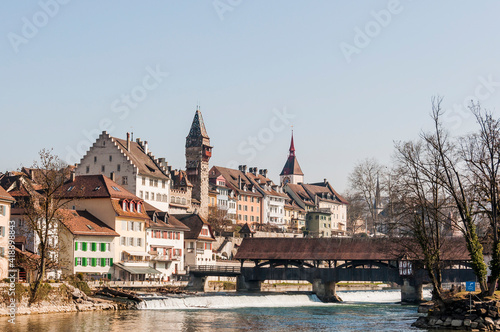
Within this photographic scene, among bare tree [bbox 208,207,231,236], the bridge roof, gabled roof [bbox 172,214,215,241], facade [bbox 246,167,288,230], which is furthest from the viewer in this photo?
facade [bbox 246,167,288,230]

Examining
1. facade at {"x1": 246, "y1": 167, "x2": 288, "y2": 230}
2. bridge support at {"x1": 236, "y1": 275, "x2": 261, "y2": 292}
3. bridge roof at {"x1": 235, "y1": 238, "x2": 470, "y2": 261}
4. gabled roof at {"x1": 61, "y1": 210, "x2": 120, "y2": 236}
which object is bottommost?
bridge support at {"x1": 236, "y1": 275, "x2": 261, "y2": 292}

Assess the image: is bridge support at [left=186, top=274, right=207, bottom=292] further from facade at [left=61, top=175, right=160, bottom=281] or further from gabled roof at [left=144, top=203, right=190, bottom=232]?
gabled roof at [left=144, top=203, right=190, bottom=232]

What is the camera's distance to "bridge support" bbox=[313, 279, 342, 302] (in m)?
50.7

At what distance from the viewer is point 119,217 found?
48.9 m

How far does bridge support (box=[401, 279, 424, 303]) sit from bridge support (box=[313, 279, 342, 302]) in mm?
4279

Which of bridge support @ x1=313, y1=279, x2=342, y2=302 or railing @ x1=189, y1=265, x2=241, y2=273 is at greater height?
railing @ x1=189, y1=265, x2=241, y2=273

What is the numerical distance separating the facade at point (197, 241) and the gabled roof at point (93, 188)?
900 cm

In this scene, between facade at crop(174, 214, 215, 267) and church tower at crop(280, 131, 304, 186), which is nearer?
facade at crop(174, 214, 215, 267)

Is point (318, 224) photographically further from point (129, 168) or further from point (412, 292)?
point (412, 292)

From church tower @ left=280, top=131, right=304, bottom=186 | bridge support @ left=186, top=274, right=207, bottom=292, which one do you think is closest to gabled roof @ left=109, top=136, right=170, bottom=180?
bridge support @ left=186, top=274, right=207, bottom=292

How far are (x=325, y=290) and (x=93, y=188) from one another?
55.6ft

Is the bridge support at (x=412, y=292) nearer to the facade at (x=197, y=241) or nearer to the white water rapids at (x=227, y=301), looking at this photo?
the white water rapids at (x=227, y=301)

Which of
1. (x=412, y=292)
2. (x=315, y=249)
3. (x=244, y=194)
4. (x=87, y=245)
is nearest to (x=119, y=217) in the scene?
(x=87, y=245)

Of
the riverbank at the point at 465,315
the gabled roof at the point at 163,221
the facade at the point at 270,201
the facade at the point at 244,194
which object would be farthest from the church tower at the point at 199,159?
the riverbank at the point at 465,315
